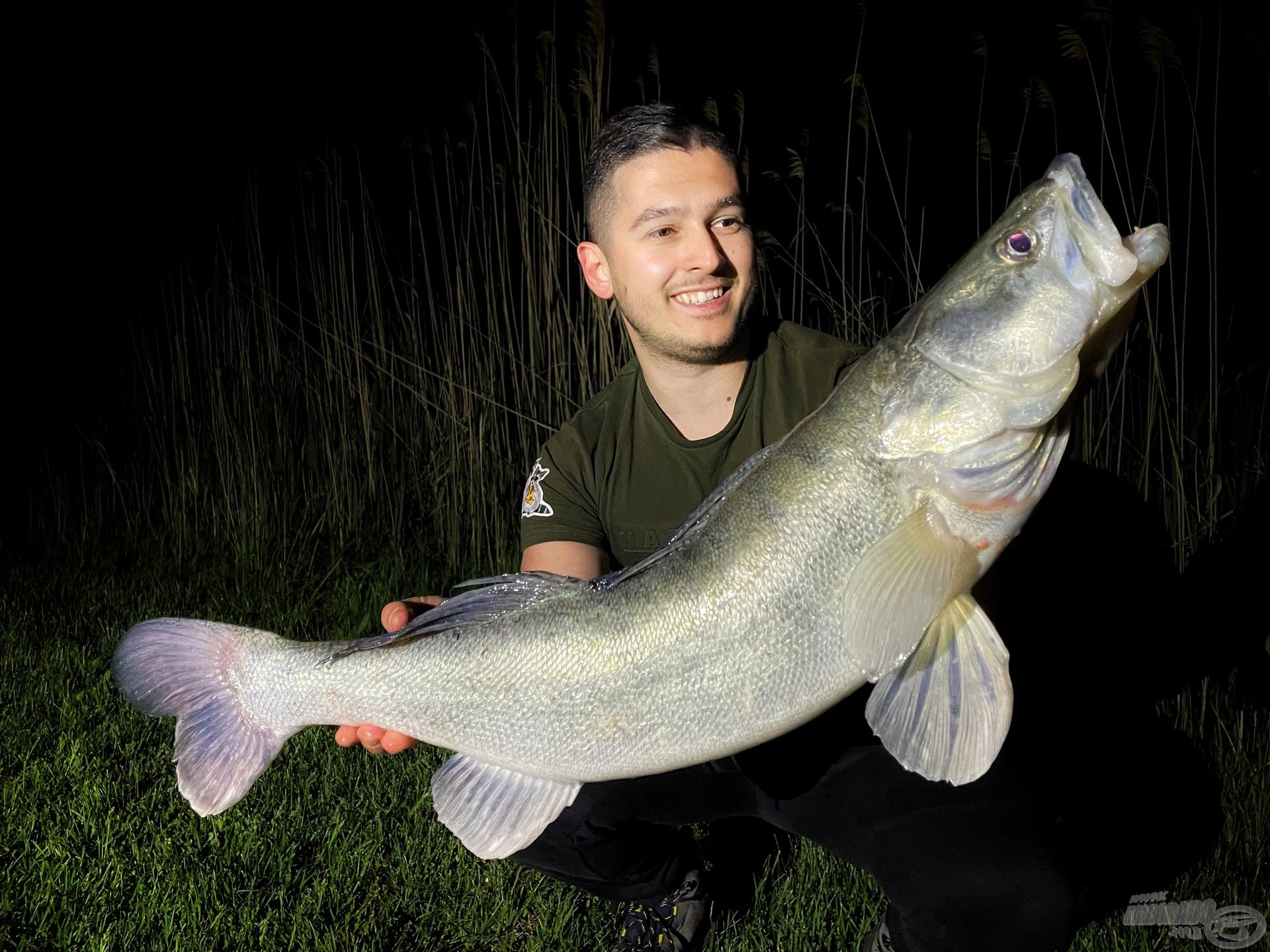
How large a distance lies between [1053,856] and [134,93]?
28.4 ft

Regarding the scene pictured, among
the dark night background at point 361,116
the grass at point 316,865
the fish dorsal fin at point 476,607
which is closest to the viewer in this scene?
the fish dorsal fin at point 476,607

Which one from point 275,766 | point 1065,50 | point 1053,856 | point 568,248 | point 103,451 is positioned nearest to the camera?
point 1053,856

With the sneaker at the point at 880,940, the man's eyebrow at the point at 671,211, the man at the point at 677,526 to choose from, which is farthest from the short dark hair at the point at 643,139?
the sneaker at the point at 880,940

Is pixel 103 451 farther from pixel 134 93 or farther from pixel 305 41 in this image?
pixel 305 41

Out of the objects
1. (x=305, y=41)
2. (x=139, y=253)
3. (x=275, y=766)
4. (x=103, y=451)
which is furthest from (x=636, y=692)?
(x=305, y=41)

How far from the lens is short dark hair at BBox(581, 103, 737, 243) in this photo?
2.72m

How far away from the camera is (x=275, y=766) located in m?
3.21

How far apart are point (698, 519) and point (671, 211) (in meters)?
0.96

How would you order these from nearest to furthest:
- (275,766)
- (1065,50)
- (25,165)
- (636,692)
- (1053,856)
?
1. (636,692)
2. (1053,856)
3. (1065,50)
4. (275,766)
5. (25,165)

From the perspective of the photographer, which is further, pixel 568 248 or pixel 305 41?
pixel 305 41

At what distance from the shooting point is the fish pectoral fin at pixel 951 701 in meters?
1.90

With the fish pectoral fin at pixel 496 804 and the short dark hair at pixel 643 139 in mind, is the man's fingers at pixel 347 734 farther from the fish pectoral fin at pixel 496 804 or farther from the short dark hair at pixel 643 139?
the short dark hair at pixel 643 139

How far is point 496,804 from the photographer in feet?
7.08

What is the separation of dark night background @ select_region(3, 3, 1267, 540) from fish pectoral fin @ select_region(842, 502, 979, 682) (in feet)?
12.4
